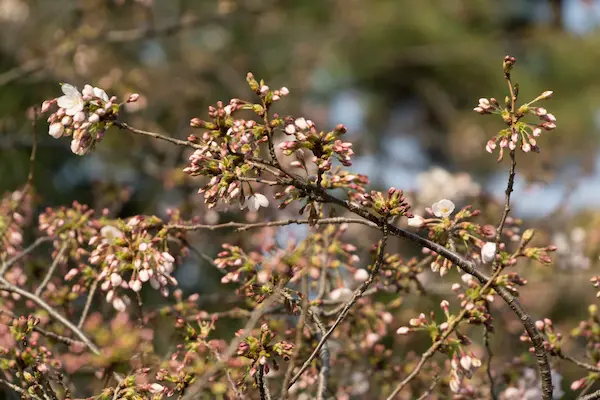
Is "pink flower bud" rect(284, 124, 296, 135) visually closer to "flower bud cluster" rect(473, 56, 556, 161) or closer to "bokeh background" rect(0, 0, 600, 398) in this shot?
"flower bud cluster" rect(473, 56, 556, 161)

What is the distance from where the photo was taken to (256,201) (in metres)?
1.71

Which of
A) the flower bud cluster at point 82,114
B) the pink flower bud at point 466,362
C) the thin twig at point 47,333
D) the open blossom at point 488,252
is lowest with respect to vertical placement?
the thin twig at point 47,333

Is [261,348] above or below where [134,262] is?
below

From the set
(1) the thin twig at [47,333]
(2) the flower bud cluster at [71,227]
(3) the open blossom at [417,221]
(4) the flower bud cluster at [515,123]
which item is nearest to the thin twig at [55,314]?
(1) the thin twig at [47,333]

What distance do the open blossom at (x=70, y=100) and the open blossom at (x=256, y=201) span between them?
0.50 m

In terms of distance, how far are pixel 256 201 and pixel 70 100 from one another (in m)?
0.55

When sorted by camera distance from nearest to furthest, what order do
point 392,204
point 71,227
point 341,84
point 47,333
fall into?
1. point 392,204
2. point 47,333
3. point 71,227
4. point 341,84

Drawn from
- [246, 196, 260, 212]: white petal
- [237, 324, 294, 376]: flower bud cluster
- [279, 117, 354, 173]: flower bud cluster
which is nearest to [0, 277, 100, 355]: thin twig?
[237, 324, 294, 376]: flower bud cluster

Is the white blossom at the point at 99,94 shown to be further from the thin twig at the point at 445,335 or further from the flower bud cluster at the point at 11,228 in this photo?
the thin twig at the point at 445,335

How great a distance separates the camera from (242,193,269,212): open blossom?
5.55ft

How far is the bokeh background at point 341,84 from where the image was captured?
4.62m

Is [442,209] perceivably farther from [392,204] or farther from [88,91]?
[88,91]

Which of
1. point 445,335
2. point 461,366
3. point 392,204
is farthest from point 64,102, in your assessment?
point 461,366

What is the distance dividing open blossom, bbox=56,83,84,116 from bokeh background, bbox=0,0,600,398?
1.90 metres
